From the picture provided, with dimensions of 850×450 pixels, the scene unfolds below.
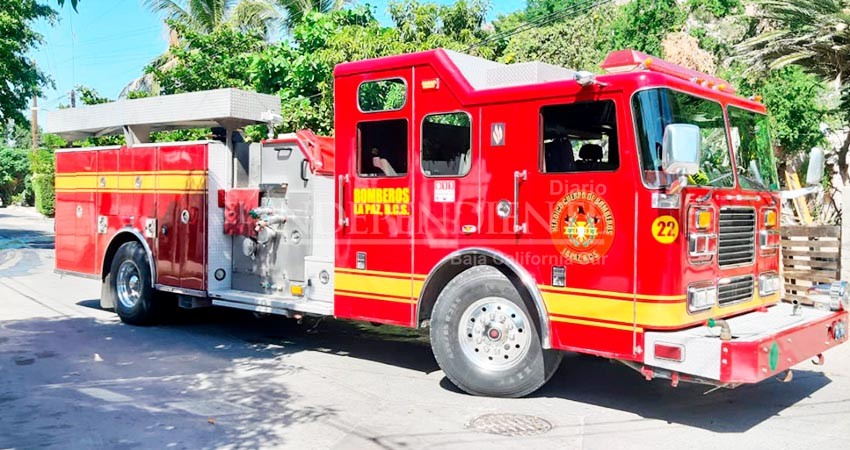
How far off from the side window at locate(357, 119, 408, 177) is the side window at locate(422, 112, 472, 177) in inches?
9.4

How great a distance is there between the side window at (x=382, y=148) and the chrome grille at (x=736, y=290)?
286cm

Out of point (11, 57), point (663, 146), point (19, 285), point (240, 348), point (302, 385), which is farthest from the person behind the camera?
point (11, 57)

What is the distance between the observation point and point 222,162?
9.39m

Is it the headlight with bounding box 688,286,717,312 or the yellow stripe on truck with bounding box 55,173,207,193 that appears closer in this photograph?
the headlight with bounding box 688,286,717,312

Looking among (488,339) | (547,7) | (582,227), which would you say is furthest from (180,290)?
(547,7)

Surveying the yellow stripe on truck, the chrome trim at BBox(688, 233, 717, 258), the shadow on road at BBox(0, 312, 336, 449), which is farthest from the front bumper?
the yellow stripe on truck

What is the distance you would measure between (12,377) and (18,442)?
214 centimetres

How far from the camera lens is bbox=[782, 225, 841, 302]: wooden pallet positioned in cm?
1022

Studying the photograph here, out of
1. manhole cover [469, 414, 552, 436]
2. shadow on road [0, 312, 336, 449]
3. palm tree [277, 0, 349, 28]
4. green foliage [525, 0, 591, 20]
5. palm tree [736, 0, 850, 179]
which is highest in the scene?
green foliage [525, 0, 591, 20]

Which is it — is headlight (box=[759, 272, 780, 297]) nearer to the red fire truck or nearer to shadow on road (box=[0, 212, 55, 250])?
the red fire truck

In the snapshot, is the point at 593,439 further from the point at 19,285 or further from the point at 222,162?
the point at 19,285

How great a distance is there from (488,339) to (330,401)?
4.63 ft

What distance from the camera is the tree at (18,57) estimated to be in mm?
22297

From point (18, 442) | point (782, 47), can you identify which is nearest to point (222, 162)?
point (18, 442)
